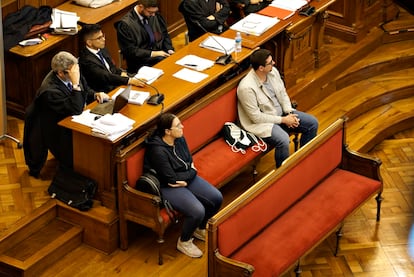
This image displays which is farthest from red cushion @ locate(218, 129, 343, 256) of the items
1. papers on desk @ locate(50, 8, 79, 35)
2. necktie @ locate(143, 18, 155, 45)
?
papers on desk @ locate(50, 8, 79, 35)

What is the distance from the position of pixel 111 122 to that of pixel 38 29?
5.48 feet

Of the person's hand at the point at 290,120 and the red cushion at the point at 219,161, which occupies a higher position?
the person's hand at the point at 290,120

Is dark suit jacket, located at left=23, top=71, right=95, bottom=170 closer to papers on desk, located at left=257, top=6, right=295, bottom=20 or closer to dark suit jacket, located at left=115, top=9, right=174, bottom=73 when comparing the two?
dark suit jacket, located at left=115, top=9, right=174, bottom=73

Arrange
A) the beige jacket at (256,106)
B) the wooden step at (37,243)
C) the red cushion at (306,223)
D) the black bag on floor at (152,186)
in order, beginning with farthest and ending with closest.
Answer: the beige jacket at (256,106) → the black bag on floor at (152,186) → the wooden step at (37,243) → the red cushion at (306,223)

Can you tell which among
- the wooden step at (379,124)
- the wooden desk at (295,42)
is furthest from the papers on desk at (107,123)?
the wooden step at (379,124)

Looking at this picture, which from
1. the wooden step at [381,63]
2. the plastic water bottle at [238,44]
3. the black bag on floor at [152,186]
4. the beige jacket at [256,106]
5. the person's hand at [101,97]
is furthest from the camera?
the wooden step at [381,63]

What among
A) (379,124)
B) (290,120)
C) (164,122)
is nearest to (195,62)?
(290,120)

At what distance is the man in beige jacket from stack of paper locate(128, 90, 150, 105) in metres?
0.74

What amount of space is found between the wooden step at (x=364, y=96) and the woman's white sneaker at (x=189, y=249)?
195cm

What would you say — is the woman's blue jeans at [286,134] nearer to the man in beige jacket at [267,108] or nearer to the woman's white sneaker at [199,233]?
the man in beige jacket at [267,108]

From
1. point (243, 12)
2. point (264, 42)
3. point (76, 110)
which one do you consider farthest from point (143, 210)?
point (243, 12)

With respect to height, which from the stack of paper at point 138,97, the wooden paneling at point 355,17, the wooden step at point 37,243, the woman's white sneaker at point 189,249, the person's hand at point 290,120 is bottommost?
the woman's white sneaker at point 189,249

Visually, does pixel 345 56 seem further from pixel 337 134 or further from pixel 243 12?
pixel 337 134

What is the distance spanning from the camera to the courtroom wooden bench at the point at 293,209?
6.27 meters
